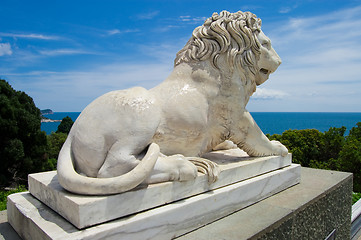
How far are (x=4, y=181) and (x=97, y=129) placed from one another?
8842 millimetres

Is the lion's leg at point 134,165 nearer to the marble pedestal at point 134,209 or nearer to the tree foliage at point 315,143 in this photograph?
the marble pedestal at point 134,209

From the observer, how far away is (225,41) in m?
2.68

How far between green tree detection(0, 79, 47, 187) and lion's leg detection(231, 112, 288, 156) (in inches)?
329

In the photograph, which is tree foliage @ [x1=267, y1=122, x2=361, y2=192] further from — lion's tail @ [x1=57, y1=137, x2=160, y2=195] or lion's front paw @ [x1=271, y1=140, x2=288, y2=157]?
lion's tail @ [x1=57, y1=137, x2=160, y2=195]

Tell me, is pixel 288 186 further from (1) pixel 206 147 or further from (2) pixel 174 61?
(2) pixel 174 61

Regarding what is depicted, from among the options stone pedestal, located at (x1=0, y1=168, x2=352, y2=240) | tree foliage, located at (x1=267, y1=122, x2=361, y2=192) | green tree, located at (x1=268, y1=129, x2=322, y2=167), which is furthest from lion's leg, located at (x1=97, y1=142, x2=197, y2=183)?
green tree, located at (x1=268, y1=129, x2=322, y2=167)

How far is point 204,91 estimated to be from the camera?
Answer: 263 cm

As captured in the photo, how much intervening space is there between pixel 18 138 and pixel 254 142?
883 cm

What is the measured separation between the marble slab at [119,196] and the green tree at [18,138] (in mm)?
7548

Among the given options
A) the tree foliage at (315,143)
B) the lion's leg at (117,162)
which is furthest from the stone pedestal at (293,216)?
the tree foliage at (315,143)

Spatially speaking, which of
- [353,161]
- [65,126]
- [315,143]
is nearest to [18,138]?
[353,161]

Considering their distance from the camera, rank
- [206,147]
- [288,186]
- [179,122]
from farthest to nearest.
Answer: [288,186]
[206,147]
[179,122]

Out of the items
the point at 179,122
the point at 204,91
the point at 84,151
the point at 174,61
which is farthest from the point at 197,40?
the point at 84,151

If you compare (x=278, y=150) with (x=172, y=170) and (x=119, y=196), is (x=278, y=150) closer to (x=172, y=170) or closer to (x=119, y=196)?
(x=172, y=170)
